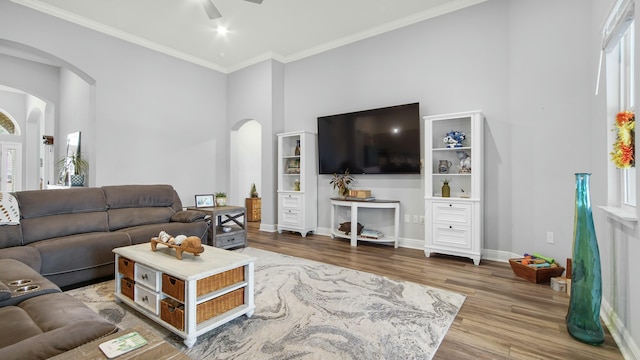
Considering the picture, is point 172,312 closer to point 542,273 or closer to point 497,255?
point 542,273

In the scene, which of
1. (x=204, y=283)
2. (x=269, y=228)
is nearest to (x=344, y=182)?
(x=269, y=228)

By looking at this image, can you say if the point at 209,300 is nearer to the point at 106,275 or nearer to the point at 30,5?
the point at 106,275

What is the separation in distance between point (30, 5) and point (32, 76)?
8.88 ft

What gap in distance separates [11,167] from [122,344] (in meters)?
9.63

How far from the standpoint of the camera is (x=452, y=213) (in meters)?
3.57

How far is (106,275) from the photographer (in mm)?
2881

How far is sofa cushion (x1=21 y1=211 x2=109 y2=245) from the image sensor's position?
2.75 m

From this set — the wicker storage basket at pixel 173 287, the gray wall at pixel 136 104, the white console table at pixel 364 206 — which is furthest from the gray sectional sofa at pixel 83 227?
the white console table at pixel 364 206

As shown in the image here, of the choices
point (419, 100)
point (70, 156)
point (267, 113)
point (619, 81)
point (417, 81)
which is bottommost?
point (70, 156)

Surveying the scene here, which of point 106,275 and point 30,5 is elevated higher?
point 30,5

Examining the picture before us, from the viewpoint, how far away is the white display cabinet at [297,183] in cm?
507

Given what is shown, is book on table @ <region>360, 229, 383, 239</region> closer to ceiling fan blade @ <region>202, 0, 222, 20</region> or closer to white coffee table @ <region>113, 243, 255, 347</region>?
white coffee table @ <region>113, 243, 255, 347</region>

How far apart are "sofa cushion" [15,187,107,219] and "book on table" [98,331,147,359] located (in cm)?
274

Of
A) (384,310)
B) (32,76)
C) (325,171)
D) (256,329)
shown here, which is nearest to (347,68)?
(325,171)
